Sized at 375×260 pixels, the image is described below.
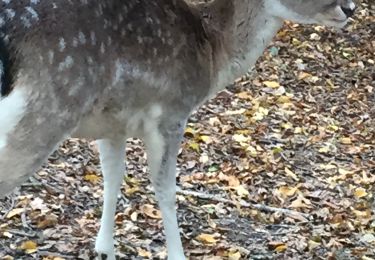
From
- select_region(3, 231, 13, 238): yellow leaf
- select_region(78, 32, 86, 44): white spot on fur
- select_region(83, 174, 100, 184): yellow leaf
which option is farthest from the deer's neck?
select_region(83, 174, 100, 184): yellow leaf

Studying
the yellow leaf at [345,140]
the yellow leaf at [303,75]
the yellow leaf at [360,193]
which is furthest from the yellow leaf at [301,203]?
the yellow leaf at [303,75]

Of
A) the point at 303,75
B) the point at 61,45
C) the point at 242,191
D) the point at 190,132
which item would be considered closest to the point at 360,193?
the point at 242,191

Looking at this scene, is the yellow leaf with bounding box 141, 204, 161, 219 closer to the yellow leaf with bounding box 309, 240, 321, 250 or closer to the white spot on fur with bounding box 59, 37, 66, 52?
the yellow leaf with bounding box 309, 240, 321, 250

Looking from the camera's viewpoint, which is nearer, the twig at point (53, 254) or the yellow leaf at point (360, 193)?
the twig at point (53, 254)

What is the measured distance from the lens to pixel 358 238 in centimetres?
610

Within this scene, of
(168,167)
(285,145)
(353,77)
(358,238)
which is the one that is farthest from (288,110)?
(168,167)

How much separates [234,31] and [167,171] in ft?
2.92

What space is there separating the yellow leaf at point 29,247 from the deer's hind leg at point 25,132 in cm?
128

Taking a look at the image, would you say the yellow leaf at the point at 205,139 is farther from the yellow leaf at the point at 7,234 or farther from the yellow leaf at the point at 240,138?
the yellow leaf at the point at 7,234

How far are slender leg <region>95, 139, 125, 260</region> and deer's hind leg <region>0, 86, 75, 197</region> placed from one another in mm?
1018

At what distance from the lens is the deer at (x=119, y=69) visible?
155 inches

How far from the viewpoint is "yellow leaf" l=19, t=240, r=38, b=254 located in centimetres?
526

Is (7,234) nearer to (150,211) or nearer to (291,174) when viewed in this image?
(150,211)

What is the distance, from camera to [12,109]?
12.8 feet
